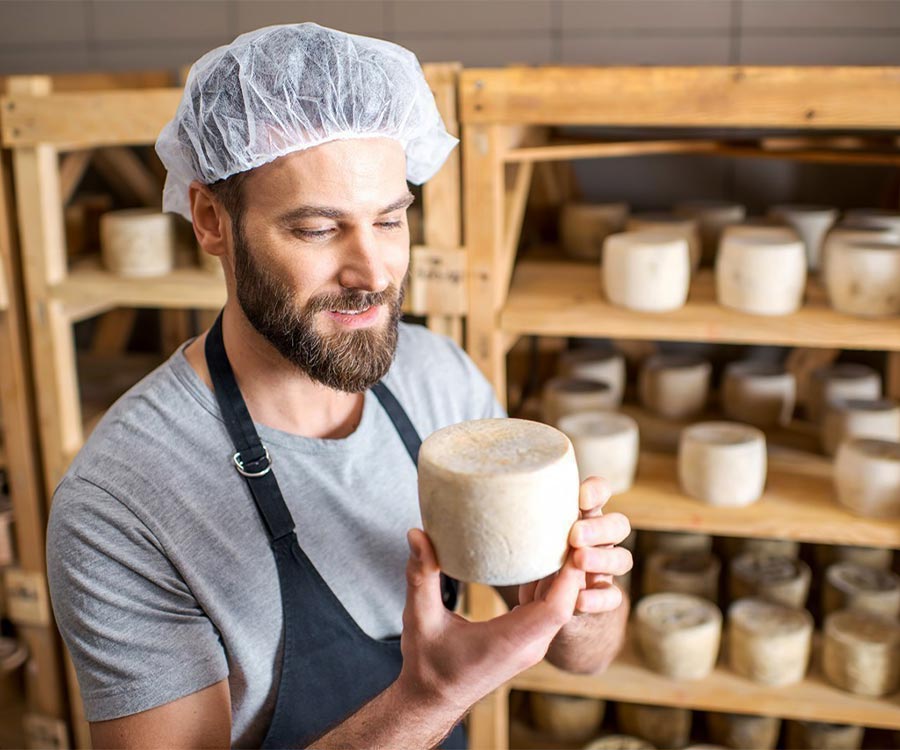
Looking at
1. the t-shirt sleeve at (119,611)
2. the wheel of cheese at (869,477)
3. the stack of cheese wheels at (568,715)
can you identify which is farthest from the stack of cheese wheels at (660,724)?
the t-shirt sleeve at (119,611)

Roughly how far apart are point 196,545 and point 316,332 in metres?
0.31

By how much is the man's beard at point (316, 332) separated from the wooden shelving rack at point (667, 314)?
0.69m

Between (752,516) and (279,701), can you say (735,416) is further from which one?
(279,701)

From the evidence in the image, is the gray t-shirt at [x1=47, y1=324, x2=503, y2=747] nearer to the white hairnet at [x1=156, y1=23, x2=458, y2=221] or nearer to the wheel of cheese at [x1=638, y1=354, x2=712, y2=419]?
the white hairnet at [x1=156, y1=23, x2=458, y2=221]

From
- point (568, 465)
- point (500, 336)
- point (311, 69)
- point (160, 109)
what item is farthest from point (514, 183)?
point (568, 465)

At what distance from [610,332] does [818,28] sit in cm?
113

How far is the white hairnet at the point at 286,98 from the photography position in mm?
1269

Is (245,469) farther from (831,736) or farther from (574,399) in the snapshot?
(831,736)

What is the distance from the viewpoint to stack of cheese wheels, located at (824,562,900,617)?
220 cm

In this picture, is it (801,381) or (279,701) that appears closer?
(279,701)

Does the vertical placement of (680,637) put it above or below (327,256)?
below

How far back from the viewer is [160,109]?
1982mm

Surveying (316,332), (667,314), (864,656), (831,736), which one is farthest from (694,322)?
(831,736)

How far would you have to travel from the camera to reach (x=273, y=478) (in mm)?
1352
